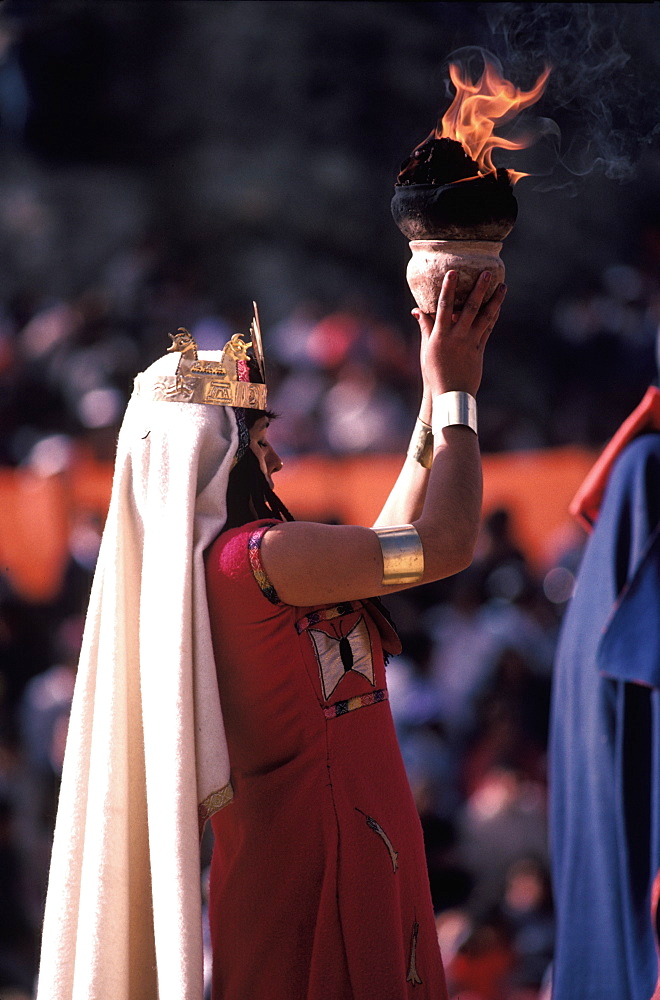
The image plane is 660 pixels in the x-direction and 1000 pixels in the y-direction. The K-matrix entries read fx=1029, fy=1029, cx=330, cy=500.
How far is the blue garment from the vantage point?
242cm

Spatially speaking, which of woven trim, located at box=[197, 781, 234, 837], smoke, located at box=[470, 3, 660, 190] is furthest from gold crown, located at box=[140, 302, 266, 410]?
smoke, located at box=[470, 3, 660, 190]

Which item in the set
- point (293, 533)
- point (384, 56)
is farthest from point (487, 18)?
point (293, 533)

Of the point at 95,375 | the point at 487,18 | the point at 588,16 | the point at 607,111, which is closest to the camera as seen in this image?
the point at 607,111

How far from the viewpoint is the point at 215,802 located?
5.52 ft

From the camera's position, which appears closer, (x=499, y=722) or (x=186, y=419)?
(x=186, y=419)

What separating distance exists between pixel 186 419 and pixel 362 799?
72 centimetres

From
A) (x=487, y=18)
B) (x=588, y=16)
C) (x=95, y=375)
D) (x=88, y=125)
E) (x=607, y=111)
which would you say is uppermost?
(x=88, y=125)

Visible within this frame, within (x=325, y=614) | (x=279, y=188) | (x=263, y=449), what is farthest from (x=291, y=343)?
(x=325, y=614)

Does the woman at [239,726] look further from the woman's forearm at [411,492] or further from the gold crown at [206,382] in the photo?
the woman's forearm at [411,492]

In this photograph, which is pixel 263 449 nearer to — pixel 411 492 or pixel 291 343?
Answer: pixel 411 492

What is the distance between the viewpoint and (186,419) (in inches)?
70.2

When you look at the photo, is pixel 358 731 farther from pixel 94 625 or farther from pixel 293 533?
pixel 94 625

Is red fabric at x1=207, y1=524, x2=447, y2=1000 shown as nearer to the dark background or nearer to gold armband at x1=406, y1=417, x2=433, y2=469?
gold armband at x1=406, y1=417, x2=433, y2=469

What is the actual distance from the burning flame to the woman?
0.30m
